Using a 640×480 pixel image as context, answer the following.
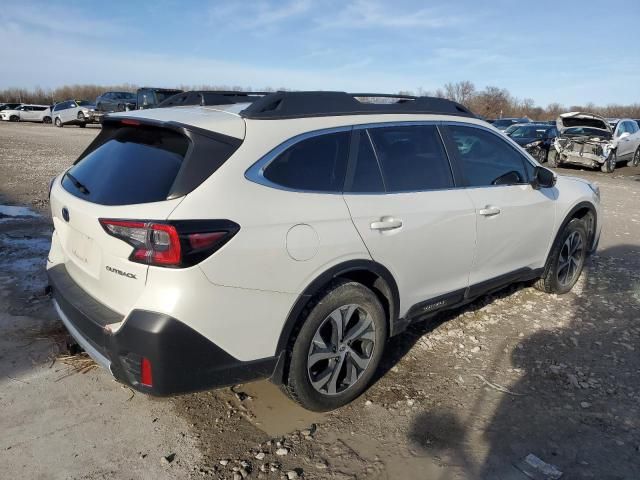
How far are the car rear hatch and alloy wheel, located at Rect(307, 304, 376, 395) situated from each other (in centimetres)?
100

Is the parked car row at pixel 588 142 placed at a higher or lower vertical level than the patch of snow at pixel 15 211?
higher

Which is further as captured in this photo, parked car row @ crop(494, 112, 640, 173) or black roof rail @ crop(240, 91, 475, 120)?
parked car row @ crop(494, 112, 640, 173)

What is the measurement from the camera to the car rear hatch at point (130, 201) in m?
2.34

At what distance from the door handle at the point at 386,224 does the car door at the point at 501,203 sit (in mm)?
885

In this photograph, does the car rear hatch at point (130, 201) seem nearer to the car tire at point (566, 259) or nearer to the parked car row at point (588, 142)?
the car tire at point (566, 259)

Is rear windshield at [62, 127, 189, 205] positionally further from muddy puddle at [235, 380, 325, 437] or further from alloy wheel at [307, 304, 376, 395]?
muddy puddle at [235, 380, 325, 437]

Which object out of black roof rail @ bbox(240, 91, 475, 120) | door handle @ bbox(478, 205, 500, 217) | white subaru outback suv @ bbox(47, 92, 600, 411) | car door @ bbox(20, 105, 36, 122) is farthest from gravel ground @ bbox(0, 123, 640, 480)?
car door @ bbox(20, 105, 36, 122)

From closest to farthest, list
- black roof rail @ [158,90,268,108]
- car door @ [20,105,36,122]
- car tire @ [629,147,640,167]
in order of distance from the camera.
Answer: black roof rail @ [158,90,268,108]
car tire @ [629,147,640,167]
car door @ [20,105,36,122]

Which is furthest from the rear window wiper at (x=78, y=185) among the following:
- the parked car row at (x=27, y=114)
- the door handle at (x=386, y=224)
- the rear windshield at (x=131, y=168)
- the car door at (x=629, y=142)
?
the parked car row at (x=27, y=114)

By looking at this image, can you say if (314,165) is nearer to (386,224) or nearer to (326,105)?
(326,105)

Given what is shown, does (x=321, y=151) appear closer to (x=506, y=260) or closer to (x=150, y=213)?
(x=150, y=213)

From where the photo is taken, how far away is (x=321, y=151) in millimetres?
2910

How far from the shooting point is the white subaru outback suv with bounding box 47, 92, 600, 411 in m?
2.34

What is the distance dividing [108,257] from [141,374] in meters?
0.59
